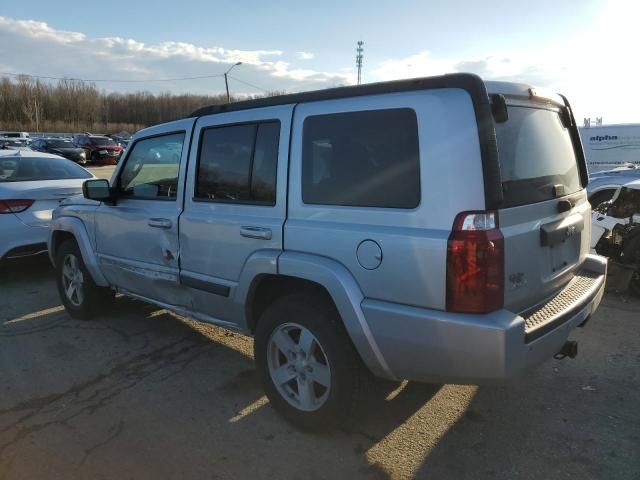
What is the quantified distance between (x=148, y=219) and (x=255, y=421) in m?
1.78

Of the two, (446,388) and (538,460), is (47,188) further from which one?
(538,460)

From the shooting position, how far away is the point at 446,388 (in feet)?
11.9

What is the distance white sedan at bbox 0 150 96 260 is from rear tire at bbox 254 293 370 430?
428 centimetres

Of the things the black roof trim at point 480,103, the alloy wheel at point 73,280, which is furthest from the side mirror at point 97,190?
the black roof trim at point 480,103

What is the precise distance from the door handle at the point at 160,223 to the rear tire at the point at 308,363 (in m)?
1.12

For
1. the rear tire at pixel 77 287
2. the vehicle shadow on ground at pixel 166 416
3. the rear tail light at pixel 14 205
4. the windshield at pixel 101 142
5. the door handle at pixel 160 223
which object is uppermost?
the windshield at pixel 101 142

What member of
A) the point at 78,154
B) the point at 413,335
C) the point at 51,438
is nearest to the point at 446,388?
the point at 413,335

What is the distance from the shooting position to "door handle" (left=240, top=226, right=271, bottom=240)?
3.09 meters

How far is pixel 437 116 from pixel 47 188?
5.64 meters

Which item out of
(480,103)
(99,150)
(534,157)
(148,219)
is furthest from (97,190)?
(99,150)

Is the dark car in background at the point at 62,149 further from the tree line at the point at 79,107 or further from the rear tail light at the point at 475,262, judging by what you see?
the tree line at the point at 79,107

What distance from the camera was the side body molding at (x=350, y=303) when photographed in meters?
2.64

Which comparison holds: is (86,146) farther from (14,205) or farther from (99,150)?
(14,205)

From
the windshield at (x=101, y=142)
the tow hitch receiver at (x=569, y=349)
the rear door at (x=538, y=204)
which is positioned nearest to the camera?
the rear door at (x=538, y=204)
